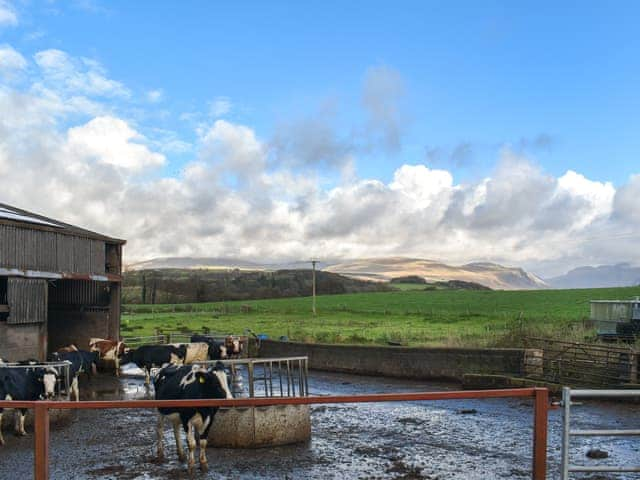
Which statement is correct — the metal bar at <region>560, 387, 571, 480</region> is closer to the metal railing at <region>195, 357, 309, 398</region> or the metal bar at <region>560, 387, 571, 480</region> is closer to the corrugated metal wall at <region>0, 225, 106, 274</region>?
the metal railing at <region>195, 357, 309, 398</region>

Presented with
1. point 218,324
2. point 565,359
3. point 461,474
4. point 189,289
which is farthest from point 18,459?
point 189,289

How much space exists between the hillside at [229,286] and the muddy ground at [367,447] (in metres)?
78.1

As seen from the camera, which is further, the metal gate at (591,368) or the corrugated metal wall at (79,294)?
the corrugated metal wall at (79,294)

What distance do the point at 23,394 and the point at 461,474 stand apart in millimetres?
9355

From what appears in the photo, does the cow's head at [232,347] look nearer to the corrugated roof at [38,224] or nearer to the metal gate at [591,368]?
the corrugated roof at [38,224]

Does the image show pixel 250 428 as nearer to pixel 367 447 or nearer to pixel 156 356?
pixel 367 447

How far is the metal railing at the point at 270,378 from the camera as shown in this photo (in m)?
12.3

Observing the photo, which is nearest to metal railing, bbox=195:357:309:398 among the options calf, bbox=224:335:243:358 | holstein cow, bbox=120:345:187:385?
calf, bbox=224:335:243:358

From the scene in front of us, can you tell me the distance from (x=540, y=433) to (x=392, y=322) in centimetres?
4387

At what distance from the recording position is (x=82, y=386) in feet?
73.9

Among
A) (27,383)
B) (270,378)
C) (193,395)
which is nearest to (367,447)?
(270,378)

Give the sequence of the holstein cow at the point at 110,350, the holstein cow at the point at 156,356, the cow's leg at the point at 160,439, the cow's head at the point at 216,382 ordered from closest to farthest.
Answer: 1. the cow's head at the point at 216,382
2. the cow's leg at the point at 160,439
3. the holstein cow at the point at 156,356
4. the holstein cow at the point at 110,350

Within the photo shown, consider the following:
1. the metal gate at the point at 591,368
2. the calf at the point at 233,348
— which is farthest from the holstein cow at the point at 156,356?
the metal gate at the point at 591,368

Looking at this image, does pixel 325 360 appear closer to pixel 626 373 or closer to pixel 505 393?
pixel 626 373
